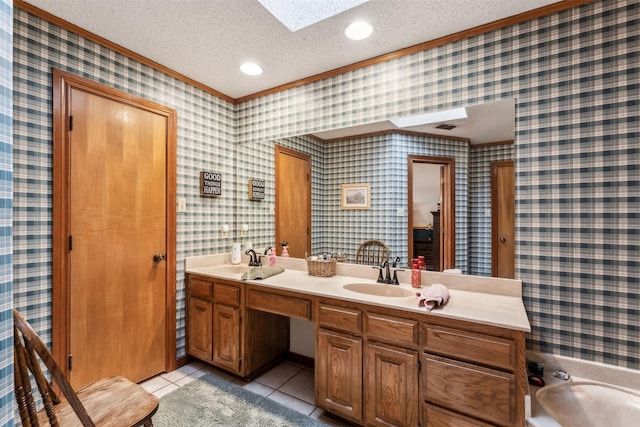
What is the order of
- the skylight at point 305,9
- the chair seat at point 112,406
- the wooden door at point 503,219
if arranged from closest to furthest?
the chair seat at point 112,406, the skylight at point 305,9, the wooden door at point 503,219

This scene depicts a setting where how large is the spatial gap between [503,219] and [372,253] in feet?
2.98

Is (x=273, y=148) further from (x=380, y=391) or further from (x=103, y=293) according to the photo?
(x=380, y=391)

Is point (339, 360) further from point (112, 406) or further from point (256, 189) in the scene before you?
point (256, 189)

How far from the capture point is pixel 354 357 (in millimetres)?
1694

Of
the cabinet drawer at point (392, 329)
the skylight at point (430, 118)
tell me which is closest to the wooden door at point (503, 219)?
the skylight at point (430, 118)

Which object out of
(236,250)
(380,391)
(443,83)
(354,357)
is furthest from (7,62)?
(236,250)

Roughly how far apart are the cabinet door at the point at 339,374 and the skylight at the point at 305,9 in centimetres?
191

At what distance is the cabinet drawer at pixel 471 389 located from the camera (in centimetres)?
130

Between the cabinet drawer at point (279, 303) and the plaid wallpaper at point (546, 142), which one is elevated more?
the plaid wallpaper at point (546, 142)

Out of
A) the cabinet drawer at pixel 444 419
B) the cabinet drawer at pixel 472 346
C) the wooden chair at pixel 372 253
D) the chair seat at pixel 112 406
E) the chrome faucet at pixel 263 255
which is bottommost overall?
the cabinet drawer at pixel 444 419

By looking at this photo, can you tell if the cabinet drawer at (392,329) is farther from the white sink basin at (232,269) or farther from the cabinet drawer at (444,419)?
the white sink basin at (232,269)

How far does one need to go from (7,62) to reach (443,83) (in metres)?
2.05

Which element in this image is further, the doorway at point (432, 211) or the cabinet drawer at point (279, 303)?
the doorway at point (432, 211)

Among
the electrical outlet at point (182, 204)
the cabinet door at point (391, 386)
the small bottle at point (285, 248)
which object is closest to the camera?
the cabinet door at point (391, 386)
